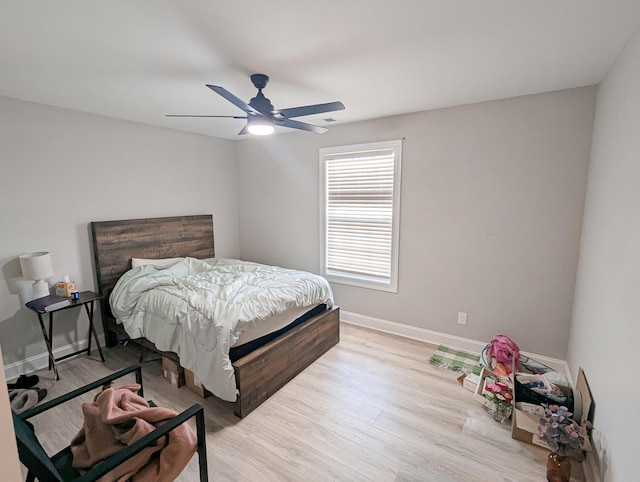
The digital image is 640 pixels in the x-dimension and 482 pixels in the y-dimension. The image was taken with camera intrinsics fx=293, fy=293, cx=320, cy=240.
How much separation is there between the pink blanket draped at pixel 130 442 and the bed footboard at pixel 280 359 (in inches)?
30.9

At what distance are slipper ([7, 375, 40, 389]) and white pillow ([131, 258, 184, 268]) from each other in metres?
1.26

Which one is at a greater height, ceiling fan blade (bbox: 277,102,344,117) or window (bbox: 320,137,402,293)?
ceiling fan blade (bbox: 277,102,344,117)

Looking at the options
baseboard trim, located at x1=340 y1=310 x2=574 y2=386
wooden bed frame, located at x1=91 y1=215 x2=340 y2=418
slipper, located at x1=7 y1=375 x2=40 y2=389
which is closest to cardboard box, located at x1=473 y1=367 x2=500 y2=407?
baseboard trim, located at x1=340 y1=310 x2=574 y2=386

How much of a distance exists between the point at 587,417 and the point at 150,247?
4233 mm

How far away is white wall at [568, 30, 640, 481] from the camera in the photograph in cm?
136

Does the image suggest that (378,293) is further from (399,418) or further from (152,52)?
(152,52)

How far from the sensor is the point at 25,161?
264 centimetres

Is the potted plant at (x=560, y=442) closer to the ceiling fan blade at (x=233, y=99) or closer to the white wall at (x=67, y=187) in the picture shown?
the ceiling fan blade at (x=233, y=99)

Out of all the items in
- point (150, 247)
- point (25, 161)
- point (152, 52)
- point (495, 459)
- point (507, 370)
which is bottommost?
point (495, 459)

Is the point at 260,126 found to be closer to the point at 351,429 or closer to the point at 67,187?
the point at 67,187

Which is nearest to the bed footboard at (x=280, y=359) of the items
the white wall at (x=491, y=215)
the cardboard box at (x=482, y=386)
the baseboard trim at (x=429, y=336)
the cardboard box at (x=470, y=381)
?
the baseboard trim at (x=429, y=336)

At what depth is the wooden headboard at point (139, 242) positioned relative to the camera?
3129 mm

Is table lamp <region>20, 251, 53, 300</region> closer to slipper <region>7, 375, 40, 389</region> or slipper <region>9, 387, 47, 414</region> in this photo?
slipper <region>7, 375, 40, 389</region>

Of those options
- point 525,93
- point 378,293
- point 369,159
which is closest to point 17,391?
point 378,293
